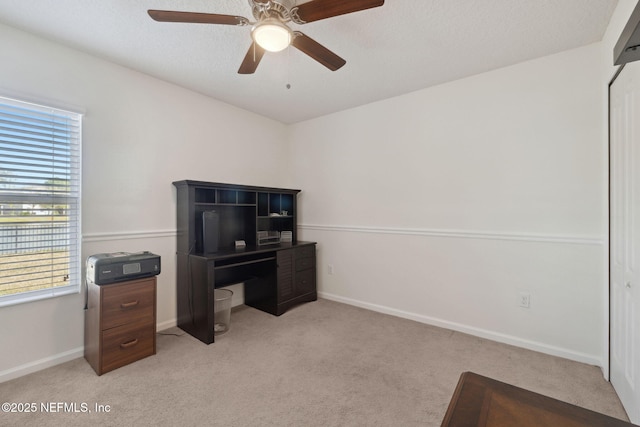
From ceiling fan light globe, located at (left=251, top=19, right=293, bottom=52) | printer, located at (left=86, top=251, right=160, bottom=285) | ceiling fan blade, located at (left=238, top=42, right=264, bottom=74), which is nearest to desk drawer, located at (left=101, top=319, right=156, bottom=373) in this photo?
printer, located at (left=86, top=251, right=160, bottom=285)

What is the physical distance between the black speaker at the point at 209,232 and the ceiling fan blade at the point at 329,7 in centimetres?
204

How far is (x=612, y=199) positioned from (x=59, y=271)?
4265 mm

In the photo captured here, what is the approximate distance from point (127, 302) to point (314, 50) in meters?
2.32

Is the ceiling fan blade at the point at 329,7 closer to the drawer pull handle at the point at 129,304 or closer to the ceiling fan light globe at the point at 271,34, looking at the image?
the ceiling fan light globe at the point at 271,34

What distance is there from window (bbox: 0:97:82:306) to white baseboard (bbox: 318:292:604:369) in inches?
115

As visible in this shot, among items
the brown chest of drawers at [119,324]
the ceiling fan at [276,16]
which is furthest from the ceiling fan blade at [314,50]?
the brown chest of drawers at [119,324]

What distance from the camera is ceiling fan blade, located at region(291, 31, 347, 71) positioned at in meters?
1.67

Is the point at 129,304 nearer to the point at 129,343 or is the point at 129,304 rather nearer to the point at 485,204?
the point at 129,343

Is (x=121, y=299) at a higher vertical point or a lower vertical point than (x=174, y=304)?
higher

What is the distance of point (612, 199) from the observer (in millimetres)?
2043

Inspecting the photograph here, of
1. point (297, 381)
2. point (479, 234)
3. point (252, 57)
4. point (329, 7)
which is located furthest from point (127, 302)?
point (479, 234)

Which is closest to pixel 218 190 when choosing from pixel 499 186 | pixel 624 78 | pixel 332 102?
pixel 332 102

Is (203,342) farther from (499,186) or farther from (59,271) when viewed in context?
(499,186)

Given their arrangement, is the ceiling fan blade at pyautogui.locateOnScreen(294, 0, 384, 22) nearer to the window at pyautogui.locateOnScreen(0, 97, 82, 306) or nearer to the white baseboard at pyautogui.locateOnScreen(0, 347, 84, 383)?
the window at pyautogui.locateOnScreen(0, 97, 82, 306)
